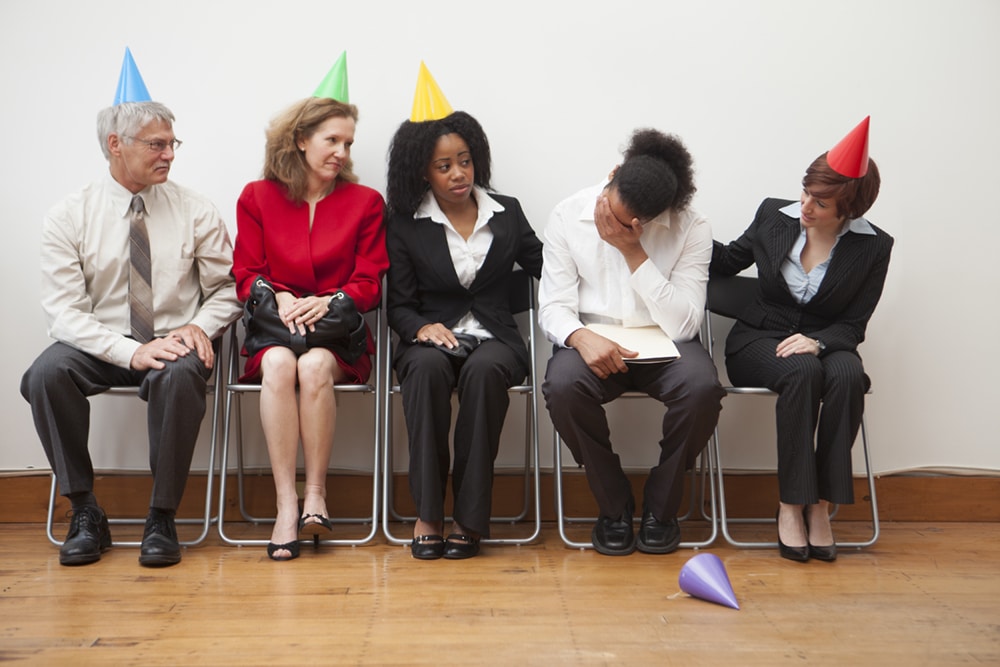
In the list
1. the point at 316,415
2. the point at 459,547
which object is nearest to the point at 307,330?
the point at 316,415

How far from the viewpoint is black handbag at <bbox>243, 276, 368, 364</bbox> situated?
9.10ft

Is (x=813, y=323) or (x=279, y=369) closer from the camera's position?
(x=279, y=369)

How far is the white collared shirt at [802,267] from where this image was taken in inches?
113

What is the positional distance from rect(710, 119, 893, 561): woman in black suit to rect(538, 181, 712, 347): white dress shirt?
21cm

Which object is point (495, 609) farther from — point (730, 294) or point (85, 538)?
point (730, 294)

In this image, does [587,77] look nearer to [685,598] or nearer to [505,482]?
[505,482]

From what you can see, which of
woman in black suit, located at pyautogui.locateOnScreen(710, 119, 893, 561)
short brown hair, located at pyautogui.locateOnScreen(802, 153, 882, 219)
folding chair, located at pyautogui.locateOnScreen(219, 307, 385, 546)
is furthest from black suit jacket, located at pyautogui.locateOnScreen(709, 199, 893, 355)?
folding chair, located at pyautogui.locateOnScreen(219, 307, 385, 546)

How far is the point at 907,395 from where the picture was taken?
10.8 ft

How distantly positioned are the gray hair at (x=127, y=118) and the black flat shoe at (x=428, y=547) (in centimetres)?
148

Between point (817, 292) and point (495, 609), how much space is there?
4.68 feet

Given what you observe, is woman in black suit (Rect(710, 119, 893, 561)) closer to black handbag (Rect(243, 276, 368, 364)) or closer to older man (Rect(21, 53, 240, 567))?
black handbag (Rect(243, 276, 368, 364))

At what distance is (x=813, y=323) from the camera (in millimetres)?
2922

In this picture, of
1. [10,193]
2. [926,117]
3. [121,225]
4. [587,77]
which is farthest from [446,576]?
[926,117]

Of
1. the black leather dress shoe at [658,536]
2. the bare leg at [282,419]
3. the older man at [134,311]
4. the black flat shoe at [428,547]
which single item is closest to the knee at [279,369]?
the bare leg at [282,419]
